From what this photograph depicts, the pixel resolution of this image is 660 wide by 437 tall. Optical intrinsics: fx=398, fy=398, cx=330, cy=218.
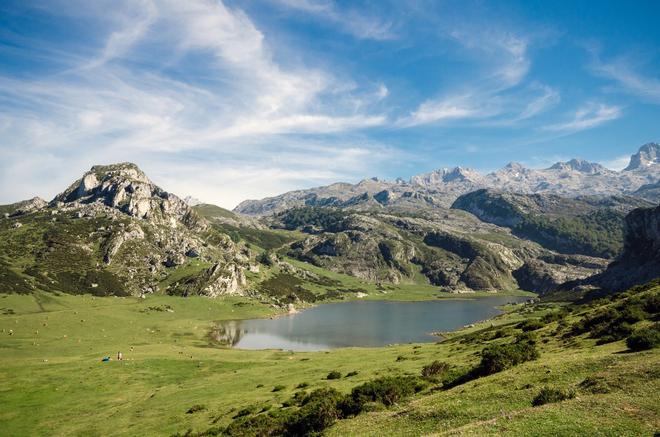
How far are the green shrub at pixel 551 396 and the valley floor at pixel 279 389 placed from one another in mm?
618

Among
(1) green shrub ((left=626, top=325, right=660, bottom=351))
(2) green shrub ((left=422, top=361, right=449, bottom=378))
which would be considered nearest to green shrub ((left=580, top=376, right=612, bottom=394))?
(1) green shrub ((left=626, top=325, right=660, bottom=351))

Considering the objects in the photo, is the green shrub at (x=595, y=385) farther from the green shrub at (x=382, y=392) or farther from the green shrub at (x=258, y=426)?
the green shrub at (x=258, y=426)

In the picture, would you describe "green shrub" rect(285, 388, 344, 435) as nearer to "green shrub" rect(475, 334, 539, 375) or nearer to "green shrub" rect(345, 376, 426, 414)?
"green shrub" rect(345, 376, 426, 414)

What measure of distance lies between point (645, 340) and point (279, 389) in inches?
1819

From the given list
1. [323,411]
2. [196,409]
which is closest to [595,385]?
[323,411]

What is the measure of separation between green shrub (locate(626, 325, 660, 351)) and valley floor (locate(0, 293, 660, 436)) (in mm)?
1270

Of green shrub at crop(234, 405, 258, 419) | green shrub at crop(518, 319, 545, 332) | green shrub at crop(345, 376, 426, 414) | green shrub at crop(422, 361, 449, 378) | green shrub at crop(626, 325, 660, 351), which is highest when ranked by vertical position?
green shrub at crop(626, 325, 660, 351)

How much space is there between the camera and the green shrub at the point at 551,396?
2467cm

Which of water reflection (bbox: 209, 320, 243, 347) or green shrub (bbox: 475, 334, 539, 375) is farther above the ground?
green shrub (bbox: 475, 334, 539, 375)

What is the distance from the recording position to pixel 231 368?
8944 cm

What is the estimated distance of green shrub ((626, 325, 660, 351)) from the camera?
31547mm

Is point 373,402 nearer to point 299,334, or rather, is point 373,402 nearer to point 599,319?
point 599,319

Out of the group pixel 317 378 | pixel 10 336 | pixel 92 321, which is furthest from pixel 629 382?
pixel 92 321

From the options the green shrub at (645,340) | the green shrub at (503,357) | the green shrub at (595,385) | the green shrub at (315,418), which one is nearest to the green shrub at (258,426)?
the green shrub at (315,418)
